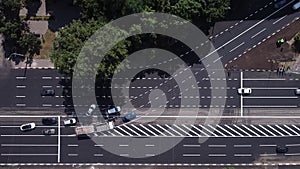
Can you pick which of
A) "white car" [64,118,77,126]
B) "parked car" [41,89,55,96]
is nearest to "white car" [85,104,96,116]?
"white car" [64,118,77,126]

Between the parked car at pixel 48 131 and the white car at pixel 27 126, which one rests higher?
the white car at pixel 27 126

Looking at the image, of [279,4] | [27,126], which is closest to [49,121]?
[27,126]

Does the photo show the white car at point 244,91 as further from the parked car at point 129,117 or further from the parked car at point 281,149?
the parked car at point 129,117

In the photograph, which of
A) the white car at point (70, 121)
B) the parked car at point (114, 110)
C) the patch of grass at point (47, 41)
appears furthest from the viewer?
the patch of grass at point (47, 41)

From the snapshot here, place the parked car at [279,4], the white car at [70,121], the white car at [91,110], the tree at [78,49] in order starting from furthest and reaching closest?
the parked car at [279,4] → the white car at [70,121] → the white car at [91,110] → the tree at [78,49]

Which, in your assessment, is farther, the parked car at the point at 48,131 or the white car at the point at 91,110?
the parked car at the point at 48,131

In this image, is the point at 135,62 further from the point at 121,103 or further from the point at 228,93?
the point at 228,93

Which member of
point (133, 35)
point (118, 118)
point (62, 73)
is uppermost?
point (133, 35)

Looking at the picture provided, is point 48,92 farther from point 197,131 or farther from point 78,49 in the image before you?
point 197,131

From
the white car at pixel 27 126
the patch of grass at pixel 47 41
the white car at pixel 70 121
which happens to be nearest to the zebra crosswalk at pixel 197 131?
the white car at pixel 70 121

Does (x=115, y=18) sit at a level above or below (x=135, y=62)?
above

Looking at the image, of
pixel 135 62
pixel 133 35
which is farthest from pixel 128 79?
pixel 133 35
